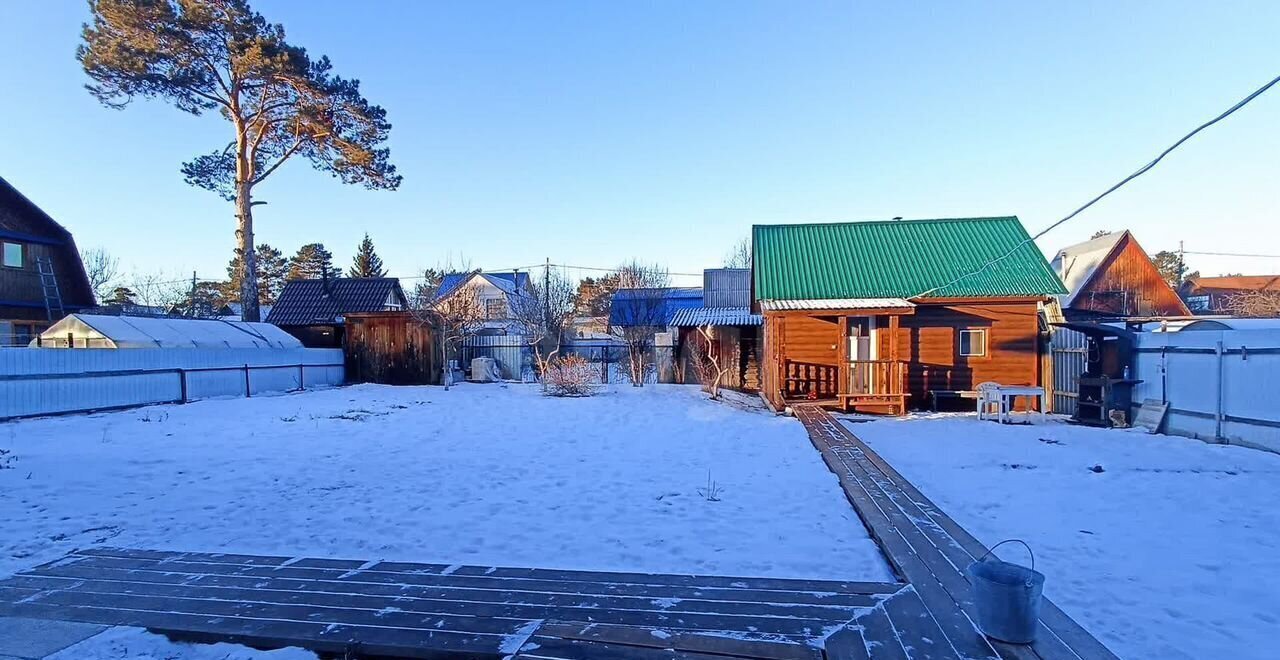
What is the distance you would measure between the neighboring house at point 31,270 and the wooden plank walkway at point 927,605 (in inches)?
1008

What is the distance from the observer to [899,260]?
1680 cm

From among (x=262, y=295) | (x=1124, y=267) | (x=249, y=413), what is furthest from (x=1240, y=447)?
(x=262, y=295)

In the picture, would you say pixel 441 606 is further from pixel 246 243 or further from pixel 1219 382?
pixel 246 243

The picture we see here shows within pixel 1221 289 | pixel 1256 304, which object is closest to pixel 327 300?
pixel 1256 304

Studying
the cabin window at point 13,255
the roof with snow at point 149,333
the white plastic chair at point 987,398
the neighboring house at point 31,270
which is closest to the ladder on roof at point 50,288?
the neighboring house at point 31,270

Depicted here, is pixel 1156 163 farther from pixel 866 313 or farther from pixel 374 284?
pixel 374 284

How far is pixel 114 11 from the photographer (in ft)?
65.5

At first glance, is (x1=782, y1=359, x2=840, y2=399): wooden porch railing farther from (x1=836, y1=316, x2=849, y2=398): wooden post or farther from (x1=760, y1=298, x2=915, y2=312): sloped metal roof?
(x1=760, y1=298, x2=915, y2=312): sloped metal roof

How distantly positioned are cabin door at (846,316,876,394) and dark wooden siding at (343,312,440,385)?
1433 centimetres

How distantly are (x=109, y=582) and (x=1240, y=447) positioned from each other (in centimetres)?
1349

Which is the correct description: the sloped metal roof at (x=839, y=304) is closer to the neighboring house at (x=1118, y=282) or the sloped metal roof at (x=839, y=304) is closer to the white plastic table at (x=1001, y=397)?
the white plastic table at (x=1001, y=397)

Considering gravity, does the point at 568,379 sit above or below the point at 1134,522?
above

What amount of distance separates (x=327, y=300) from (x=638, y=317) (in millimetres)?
13790

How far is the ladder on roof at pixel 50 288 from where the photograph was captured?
2128 cm
